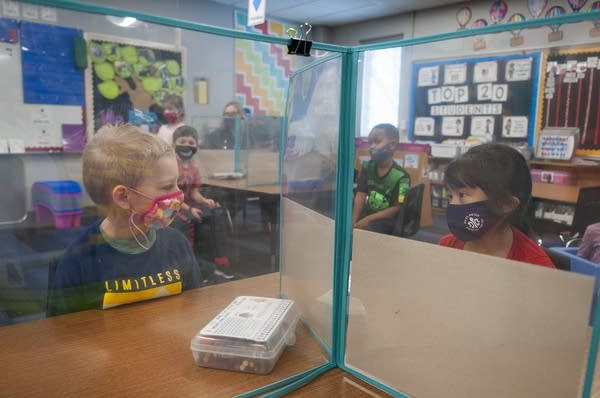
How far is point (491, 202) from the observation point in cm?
58

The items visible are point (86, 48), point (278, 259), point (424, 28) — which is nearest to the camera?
point (86, 48)

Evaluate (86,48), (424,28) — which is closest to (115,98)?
(86,48)

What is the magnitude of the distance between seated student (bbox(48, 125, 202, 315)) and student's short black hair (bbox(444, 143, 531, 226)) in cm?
40

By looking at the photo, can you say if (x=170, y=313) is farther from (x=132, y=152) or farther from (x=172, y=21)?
(x=172, y=21)

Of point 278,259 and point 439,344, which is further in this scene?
point 278,259

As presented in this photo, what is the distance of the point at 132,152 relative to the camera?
0.65 metres

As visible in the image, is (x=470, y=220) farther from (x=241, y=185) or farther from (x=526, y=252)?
(x=241, y=185)

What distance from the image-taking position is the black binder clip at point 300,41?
0.74 m

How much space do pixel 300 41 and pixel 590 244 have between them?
Answer: 1.63 ft

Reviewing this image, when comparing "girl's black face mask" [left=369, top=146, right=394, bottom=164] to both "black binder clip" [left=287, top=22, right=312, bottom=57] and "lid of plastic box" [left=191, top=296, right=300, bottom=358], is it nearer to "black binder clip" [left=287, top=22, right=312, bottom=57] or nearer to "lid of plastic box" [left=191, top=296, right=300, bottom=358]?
"black binder clip" [left=287, top=22, right=312, bottom=57]

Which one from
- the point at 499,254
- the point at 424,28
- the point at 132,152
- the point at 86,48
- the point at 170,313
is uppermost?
the point at 424,28

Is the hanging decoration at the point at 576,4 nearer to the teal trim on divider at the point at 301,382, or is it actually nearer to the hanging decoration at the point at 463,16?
the hanging decoration at the point at 463,16

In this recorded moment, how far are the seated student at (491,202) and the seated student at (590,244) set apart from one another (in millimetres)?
40

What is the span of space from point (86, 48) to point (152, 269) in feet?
1.26
